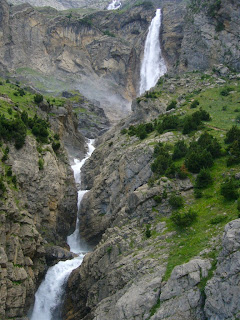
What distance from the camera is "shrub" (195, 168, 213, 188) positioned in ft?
92.9

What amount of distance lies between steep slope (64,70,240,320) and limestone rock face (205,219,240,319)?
5 centimetres

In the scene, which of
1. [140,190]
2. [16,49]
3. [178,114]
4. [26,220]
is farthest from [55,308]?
[16,49]

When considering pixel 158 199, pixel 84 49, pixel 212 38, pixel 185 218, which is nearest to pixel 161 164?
pixel 158 199

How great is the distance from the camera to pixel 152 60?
330 ft

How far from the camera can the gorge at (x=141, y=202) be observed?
20281 millimetres

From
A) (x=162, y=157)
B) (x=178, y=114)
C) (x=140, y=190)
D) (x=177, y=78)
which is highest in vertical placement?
(x=177, y=78)

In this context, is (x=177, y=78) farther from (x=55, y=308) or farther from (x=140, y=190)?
(x=55, y=308)

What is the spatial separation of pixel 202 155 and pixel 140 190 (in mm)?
6576

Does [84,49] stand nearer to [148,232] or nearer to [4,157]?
[4,157]

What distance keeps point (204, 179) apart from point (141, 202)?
5.95 metres

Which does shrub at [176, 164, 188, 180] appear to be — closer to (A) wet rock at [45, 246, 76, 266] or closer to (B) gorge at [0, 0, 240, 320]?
(B) gorge at [0, 0, 240, 320]

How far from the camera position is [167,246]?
931 inches

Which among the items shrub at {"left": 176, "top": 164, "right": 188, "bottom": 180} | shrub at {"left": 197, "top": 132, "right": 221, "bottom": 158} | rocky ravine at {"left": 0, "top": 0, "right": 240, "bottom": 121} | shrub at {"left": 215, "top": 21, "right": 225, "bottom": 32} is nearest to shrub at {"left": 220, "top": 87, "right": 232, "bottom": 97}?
shrub at {"left": 215, "top": 21, "right": 225, "bottom": 32}

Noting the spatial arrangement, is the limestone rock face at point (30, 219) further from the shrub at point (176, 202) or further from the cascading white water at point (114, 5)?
the cascading white water at point (114, 5)
